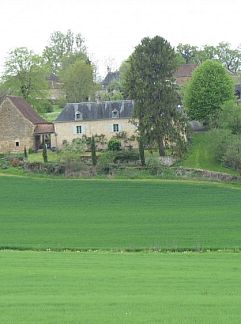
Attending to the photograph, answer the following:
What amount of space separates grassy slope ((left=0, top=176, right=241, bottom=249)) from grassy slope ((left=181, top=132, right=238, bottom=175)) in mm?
6942

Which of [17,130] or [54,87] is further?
[54,87]

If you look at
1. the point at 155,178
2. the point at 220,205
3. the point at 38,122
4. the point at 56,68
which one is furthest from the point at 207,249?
the point at 56,68

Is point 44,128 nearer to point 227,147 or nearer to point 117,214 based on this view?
point 227,147

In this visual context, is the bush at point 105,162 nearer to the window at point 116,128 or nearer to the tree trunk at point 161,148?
the tree trunk at point 161,148

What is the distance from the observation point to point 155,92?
6222 centimetres

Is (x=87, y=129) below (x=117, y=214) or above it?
above

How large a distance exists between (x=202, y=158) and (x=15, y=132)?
2098 centimetres

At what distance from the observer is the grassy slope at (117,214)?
1264 inches

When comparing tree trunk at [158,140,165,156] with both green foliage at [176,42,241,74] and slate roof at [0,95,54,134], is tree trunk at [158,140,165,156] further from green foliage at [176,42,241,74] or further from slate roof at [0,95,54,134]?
green foliage at [176,42,241,74]

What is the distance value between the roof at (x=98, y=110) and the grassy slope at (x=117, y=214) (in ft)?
57.4

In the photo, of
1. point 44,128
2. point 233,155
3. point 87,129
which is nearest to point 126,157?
point 87,129

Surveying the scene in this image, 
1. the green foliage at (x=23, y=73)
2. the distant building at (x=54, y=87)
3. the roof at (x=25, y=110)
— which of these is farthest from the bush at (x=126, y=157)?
the distant building at (x=54, y=87)

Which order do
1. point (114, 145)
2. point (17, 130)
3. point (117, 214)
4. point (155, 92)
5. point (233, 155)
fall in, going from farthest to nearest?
point (17, 130) < point (114, 145) < point (155, 92) < point (233, 155) < point (117, 214)

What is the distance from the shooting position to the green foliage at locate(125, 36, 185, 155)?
61969 millimetres
